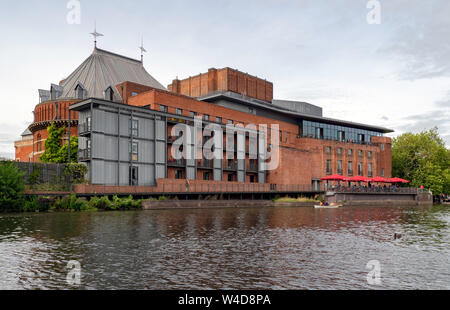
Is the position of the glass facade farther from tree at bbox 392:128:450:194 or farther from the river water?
the river water

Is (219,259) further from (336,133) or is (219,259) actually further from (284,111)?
(336,133)

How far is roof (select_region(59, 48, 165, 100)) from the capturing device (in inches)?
2808

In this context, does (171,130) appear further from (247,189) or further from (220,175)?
(247,189)

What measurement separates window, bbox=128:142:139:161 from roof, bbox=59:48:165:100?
69.2 feet

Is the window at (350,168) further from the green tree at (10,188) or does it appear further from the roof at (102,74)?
the green tree at (10,188)

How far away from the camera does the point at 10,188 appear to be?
3578cm

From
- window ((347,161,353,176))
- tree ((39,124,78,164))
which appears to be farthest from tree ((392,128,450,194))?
tree ((39,124,78,164))

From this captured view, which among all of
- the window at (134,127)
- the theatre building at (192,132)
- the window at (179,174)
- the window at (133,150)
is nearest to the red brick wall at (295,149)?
the theatre building at (192,132)

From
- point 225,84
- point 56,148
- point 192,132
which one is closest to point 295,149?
point 225,84

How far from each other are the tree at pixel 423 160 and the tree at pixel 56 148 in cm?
7474

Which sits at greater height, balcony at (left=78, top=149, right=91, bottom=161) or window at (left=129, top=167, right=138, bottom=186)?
balcony at (left=78, top=149, right=91, bottom=161)

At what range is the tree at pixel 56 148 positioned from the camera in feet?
200

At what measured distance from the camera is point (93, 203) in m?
40.9

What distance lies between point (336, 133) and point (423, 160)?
871 inches
